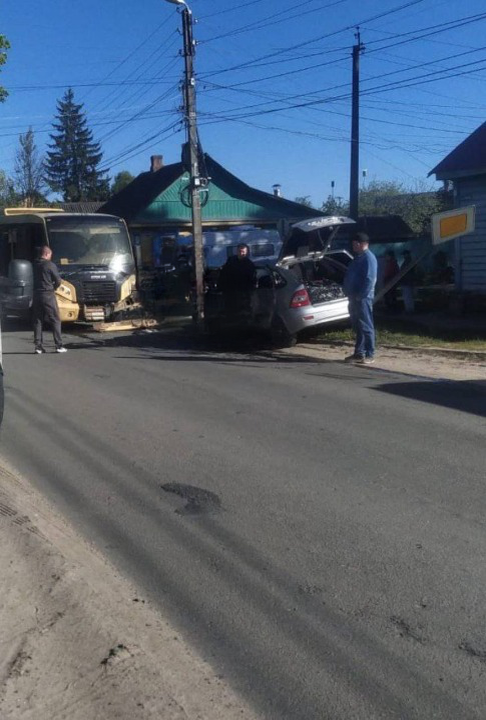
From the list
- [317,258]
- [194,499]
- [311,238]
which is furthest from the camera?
[311,238]

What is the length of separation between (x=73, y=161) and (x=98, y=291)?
61301 mm

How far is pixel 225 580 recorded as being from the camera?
4707 millimetres

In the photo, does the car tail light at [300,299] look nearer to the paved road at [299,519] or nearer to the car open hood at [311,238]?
the car open hood at [311,238]

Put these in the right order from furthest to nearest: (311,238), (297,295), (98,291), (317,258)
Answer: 1. (98,291)
2. (311,238)
3. (317,258)
4. (297,295)

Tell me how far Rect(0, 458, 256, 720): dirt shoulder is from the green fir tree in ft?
245

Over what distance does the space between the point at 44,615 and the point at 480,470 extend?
3.71 m

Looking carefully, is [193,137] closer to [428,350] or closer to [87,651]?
[428,350]

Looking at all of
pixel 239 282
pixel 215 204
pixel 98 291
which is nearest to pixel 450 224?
pixel 239 282

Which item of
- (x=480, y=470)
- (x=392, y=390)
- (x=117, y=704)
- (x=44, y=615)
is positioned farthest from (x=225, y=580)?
(x=392, y=390)

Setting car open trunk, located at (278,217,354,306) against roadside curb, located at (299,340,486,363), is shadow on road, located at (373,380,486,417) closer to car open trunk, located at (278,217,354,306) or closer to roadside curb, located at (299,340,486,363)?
roadside curb, located at (299,340,486,363)

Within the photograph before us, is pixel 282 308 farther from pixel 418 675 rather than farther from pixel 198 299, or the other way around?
pixel 418 675

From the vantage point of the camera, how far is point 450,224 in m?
12.7

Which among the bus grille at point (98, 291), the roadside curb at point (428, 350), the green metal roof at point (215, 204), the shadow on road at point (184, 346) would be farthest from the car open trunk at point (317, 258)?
the green metal roof at point (215, 204)

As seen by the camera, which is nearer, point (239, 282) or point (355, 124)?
point (239, 282)
